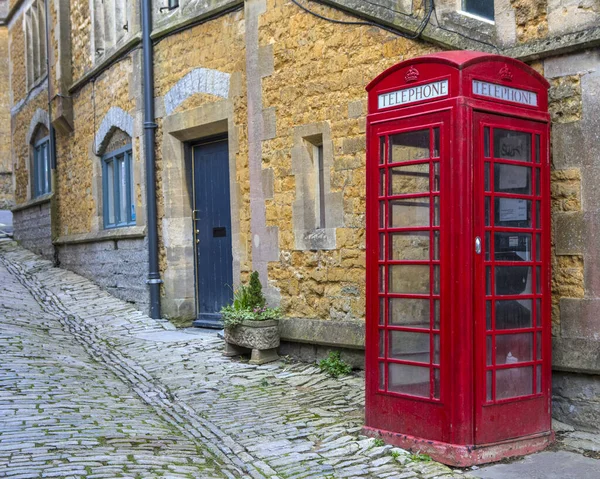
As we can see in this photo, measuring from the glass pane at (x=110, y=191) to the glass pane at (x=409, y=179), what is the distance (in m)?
8.78

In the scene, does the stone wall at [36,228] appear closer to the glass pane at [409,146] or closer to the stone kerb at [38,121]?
the stone kerb at [38,121]

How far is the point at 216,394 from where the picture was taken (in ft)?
23.1

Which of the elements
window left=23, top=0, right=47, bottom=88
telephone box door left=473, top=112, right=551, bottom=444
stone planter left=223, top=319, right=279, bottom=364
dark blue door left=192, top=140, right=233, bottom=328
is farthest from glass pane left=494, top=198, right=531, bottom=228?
window left=23, top=0, right=47, bottom=88

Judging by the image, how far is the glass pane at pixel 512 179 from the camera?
504 cm

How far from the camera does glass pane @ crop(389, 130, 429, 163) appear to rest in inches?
199

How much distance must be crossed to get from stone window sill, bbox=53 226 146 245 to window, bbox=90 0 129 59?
2.90m

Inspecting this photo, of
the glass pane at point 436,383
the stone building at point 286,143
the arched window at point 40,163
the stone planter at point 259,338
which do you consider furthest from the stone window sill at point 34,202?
the glass pane at point 436,383

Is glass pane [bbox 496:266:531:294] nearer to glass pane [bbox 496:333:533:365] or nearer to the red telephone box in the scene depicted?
the red telephone box

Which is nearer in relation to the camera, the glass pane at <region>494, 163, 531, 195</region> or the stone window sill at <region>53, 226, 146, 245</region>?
the glass pane at <region>494, 163, 531, 195</region>

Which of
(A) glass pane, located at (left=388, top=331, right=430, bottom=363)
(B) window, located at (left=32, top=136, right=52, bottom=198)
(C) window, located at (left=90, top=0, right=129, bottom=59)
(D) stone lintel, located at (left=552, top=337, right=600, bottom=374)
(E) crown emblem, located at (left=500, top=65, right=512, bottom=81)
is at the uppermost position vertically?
(C) window, located at (left=90, top=0, right=129, bottom=59)

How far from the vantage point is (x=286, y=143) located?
27.0 ft

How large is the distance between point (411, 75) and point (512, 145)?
30.7 inches

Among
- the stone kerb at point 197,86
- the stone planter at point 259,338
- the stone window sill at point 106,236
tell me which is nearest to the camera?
the stone planter at point 259,338

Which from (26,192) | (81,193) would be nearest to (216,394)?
(81,193)
